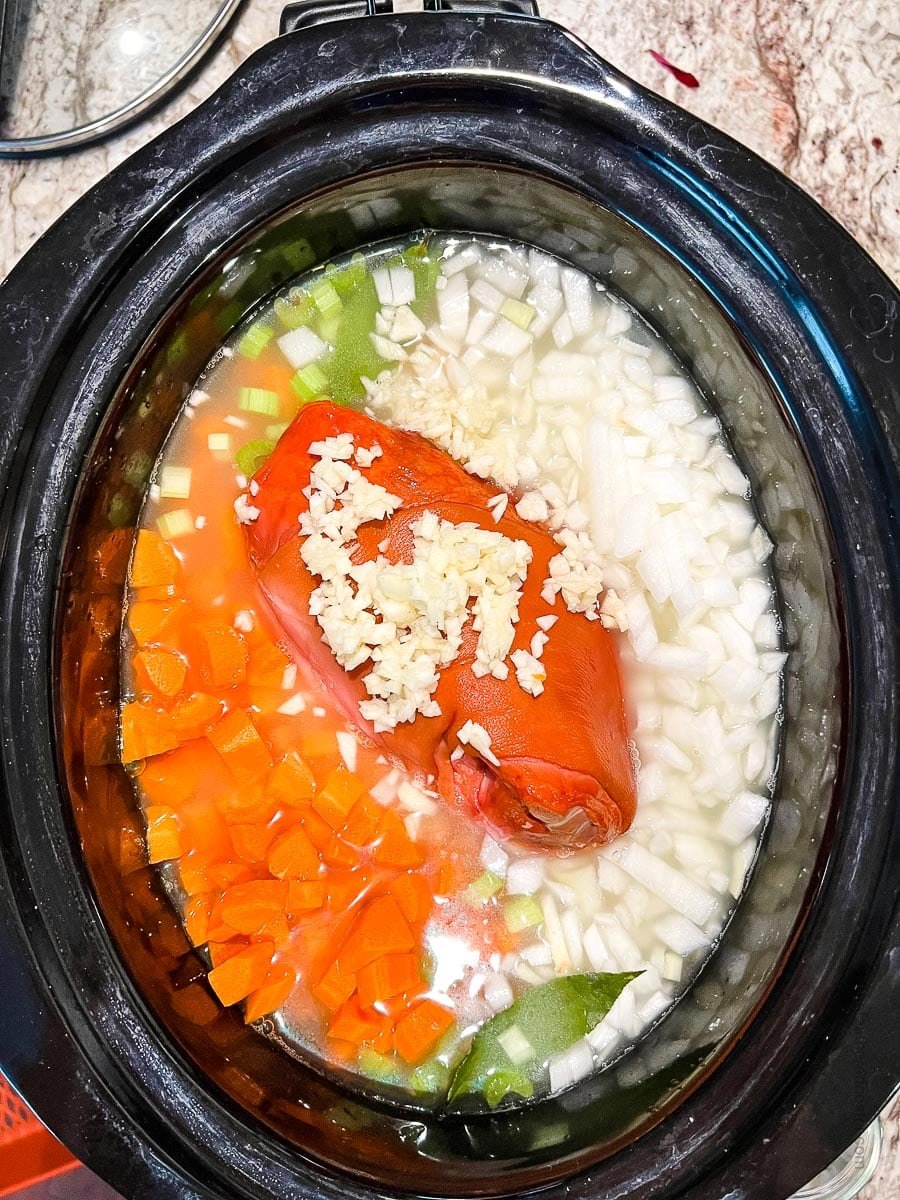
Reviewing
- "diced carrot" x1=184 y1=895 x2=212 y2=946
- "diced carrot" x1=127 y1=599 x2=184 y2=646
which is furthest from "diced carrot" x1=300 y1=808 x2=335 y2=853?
"diced carrot" x1=127 y1=599 x2=184 y2=646

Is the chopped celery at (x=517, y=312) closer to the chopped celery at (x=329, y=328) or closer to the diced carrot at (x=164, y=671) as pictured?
the chopped celery at (x=329, y=328)

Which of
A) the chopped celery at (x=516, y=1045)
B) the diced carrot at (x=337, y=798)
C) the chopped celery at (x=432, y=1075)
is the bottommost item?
the chopped celery at (x=516, y=1045)

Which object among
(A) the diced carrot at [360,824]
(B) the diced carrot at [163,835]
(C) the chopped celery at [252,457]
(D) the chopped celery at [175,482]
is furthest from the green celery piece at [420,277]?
(B) the diced carrot at [163,835]

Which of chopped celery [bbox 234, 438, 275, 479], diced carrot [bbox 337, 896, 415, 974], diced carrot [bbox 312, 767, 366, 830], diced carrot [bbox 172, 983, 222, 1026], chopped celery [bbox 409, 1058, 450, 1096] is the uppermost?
chopped celery [bbox 234, 438, 275, 479]

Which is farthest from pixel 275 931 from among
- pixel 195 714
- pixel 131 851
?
pixel 195 714

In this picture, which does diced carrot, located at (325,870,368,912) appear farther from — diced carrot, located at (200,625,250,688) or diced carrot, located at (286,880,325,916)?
diced carrot, located at (200,625,250,688)

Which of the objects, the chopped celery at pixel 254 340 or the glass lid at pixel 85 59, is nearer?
the chopped celery at pixel 254 340
